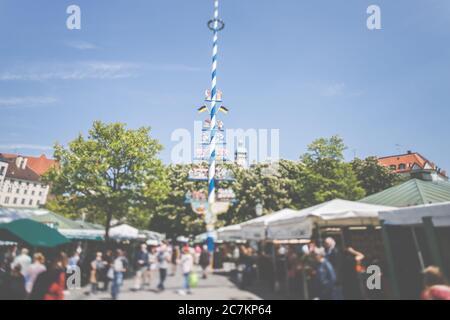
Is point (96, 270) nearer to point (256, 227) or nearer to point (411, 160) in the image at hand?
point (256, 227)

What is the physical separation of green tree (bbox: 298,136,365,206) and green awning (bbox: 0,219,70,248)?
16.5 feet

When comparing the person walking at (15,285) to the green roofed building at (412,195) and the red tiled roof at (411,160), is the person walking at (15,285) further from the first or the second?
the red tiled roof at (411,160)

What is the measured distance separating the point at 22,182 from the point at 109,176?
1.76 meters

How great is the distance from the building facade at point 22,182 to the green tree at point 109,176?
0.22 m

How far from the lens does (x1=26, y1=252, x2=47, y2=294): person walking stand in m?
4.05

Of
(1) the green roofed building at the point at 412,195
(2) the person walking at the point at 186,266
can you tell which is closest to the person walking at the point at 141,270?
(2) the person walking at the point at 186,266

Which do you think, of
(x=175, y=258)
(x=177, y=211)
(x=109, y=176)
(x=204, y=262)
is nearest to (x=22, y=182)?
(x=109, y=176)

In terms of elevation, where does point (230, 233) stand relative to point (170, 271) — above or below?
above

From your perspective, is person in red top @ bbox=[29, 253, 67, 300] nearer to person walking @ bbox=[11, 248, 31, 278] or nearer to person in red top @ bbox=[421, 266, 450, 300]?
person walking @ bbox=[11, 248, 31, 278]

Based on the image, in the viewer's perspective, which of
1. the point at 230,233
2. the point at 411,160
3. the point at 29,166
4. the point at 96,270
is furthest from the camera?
the point at 411,160

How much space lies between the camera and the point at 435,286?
3820 millimetres

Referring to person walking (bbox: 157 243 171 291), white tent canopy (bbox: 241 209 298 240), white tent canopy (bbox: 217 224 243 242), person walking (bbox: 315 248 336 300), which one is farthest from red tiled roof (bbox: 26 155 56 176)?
person walking (bbox: 315 248 336 300)

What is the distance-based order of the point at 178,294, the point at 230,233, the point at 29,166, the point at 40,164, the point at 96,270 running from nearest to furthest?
1. the point at 178,294
2. the point at 96,270
3. the point at 230,233
4. the point at 40,164
5. the point at 29,166
